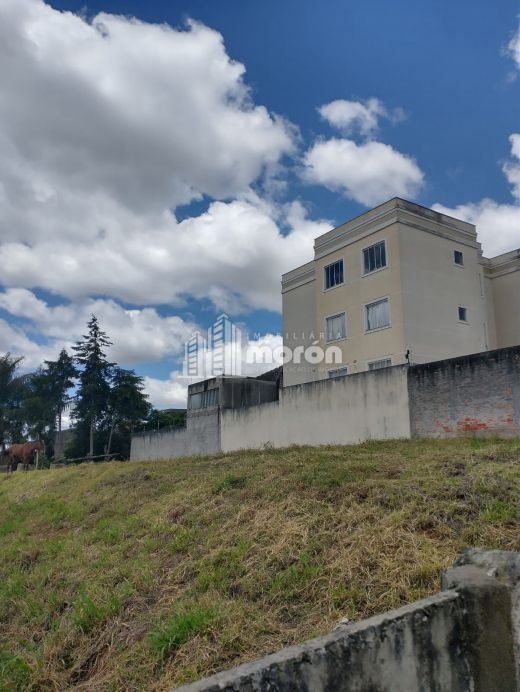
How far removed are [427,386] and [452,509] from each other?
7766 mm

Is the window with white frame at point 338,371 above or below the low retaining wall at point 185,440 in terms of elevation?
above

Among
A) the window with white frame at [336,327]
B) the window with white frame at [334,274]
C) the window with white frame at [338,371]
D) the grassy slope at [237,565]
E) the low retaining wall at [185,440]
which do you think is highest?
the window with white frame at [334,274]

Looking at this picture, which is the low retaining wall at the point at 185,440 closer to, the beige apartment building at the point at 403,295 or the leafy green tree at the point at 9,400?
the beige apartment building at the point at 403,295

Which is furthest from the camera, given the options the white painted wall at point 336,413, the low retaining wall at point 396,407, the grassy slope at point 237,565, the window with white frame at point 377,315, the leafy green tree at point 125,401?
the leafy green tree at point 125,401

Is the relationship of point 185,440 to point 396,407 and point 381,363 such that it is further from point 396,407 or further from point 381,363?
point 396,407

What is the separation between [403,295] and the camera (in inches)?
667

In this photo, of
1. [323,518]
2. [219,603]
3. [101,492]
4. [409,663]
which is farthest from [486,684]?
[101,492]

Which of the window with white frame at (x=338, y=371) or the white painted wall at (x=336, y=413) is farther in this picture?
the window with white frame at (x=338, y=371)

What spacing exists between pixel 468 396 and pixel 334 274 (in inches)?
381

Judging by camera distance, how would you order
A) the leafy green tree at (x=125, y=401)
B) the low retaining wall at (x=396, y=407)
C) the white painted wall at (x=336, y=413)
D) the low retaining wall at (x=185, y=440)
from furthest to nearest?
the leafy green tree at (x=125, y=401), the low retaining wall at (x=185, y=440), the white painted wall at (x=336, y=413), the low retaining wall at (x=396, y=407)

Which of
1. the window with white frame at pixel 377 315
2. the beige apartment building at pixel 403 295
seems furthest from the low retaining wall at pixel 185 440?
the window with white frame at pixel 377 315

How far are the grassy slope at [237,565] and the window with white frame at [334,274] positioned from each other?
42.4 feet

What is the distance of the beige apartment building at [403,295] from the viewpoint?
17.2 metres

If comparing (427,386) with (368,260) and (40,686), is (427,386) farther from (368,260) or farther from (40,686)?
(40,686)
